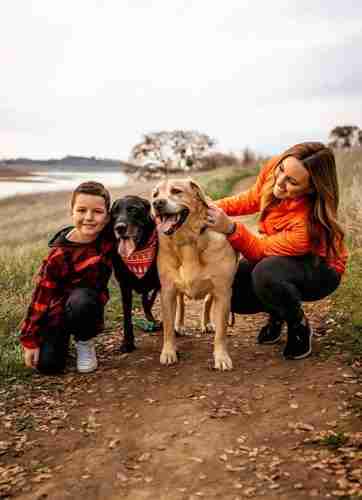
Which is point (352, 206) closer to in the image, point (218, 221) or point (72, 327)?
point (218, 221)

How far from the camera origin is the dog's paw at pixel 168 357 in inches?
163

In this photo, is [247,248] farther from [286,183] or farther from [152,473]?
[152,473]

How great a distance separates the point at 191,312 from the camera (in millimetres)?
5859

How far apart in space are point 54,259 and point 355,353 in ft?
8.11

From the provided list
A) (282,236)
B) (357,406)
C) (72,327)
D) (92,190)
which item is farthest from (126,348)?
(357,406)

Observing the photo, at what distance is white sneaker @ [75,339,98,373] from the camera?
4117 mm

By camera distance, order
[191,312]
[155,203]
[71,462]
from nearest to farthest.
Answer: [71,462] < [155,203] < [191,312]

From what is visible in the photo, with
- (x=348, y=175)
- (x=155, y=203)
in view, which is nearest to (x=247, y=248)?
(x=155, y=203)

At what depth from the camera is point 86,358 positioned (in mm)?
4141

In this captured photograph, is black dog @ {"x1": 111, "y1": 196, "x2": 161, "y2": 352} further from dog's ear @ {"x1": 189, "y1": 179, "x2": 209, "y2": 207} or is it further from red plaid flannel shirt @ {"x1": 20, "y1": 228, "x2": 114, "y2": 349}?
dog's ear @ {"x1": 189, "y1": 179, "x2": 209, "y2": 207}

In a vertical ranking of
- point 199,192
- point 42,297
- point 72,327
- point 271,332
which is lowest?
point 271,332

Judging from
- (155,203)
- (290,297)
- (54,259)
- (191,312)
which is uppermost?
(155,203)

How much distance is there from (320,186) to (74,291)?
82.3 inches

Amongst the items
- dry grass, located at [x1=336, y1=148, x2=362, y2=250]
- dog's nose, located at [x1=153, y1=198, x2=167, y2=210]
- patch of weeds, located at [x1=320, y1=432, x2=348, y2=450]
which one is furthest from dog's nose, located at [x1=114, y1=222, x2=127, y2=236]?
dry grass, located at [x1=336, y1=148, x2=362, y2=250]
